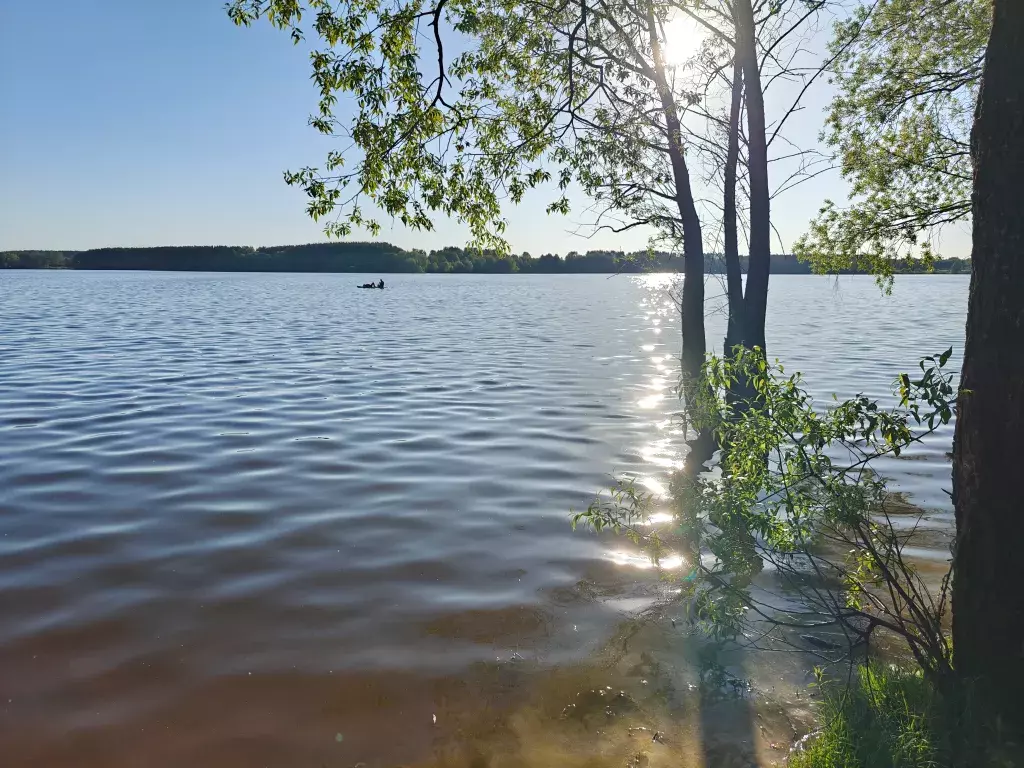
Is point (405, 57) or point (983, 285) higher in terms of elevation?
point (405, 57)

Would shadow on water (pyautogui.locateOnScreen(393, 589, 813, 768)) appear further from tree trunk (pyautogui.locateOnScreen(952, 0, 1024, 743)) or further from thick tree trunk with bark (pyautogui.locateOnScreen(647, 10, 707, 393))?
thick tree trunk with bark (pyautogui.locateOnScreen(647, 10, 707, 393))

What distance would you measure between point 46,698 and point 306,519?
162 inches

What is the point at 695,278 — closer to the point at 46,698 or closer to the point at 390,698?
the point at 390,698

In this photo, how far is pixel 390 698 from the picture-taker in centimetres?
560

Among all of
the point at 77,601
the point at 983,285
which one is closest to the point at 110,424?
the point at 77,601

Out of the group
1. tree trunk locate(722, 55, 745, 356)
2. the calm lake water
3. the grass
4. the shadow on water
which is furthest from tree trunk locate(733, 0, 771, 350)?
the grass

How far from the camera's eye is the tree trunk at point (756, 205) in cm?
1383

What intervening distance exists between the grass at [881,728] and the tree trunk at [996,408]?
339mm

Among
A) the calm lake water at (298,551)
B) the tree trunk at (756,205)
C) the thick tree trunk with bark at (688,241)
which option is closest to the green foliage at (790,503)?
the calm lake water at (298,551)

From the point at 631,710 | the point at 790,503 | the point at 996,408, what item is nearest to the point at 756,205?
the point at 790,503

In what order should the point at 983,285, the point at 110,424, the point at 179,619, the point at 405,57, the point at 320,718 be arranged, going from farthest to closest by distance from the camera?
the point at 110,424 < the point at 405,57 < the point at 179,619 < the point at 320,718 < the point at 983,285

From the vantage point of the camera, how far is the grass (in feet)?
14.5

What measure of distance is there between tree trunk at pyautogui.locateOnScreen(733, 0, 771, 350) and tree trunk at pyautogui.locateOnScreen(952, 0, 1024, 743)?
950 cm

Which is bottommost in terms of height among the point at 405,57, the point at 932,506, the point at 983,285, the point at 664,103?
the point at 932,506
